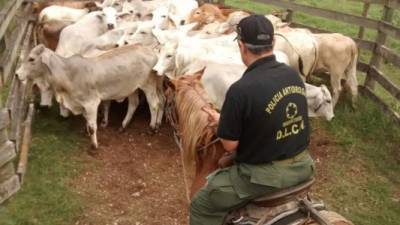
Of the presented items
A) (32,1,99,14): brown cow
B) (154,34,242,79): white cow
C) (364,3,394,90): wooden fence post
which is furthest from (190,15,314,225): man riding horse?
(32,1,99,14): brown cow

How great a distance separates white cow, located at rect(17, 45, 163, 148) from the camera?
7832 mm

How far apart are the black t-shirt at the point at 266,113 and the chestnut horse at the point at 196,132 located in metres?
0.82

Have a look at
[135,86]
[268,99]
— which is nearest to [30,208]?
[135,86]

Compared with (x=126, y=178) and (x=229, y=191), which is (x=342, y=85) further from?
(x=229, y=191)

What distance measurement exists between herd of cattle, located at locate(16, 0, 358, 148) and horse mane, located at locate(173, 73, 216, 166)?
5.45ft

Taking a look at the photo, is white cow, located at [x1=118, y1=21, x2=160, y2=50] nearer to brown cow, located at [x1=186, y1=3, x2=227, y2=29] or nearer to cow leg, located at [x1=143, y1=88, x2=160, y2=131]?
cow leg, located at [x1=143, y1=88, x2=160, y2=131]

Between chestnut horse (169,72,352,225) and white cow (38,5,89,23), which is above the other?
chestnut horse (169,72,352,225)

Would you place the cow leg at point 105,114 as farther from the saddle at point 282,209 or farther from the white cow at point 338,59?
the saddle at point 282,209

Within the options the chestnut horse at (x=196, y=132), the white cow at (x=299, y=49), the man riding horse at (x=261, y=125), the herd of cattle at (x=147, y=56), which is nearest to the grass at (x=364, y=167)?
the herd of cattle at (x=147, y=56)

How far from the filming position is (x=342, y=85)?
10078 mm

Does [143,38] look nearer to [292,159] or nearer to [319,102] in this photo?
[319,102]

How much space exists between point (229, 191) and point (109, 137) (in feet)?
15.6

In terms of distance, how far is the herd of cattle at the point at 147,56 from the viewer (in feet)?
25.8

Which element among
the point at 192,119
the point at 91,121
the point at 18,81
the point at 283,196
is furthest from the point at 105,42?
the point at 283,196
